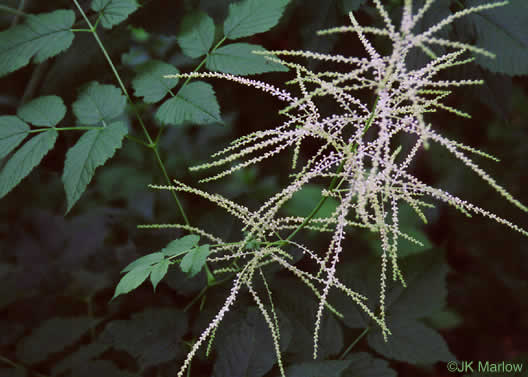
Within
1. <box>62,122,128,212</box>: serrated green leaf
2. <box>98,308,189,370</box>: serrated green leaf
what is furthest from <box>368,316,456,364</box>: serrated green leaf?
<box>62,122,128,212</box>: serrated green leaf

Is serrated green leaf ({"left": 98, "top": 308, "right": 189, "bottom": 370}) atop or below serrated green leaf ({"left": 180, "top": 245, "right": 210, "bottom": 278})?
below

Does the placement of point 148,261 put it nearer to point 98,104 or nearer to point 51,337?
point 98,104

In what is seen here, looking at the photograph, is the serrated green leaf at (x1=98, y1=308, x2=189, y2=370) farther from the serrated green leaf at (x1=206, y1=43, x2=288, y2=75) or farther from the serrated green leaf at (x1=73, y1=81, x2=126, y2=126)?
the serrated green leaf at (x1=206, y1=43, x2=288, y2=75)

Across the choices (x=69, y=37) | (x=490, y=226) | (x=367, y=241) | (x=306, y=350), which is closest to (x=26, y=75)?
(x=69, y=37)

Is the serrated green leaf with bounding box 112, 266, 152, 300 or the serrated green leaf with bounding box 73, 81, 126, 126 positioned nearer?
the serrated green leaf with bounding box 112, 266, 152, 300

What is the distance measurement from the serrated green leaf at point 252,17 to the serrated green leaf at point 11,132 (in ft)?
2.56

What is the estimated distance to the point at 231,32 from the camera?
1675 millimetres

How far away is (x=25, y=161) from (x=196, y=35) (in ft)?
2.36

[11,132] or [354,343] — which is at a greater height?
[11,132]

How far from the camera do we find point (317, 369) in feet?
4.62

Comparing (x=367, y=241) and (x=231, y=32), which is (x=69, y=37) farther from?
(x=367, y=241)

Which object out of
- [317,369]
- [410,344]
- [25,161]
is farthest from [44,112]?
[410,344]

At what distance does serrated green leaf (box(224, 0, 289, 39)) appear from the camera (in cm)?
162

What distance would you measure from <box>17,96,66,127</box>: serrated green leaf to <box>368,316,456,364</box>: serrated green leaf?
4.39 ft
